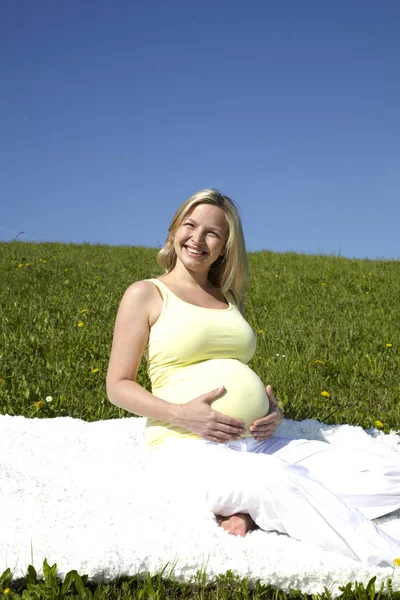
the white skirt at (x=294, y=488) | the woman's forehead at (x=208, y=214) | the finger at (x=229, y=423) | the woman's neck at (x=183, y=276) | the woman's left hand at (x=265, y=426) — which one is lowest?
the white skirt at (x=294, y=488)

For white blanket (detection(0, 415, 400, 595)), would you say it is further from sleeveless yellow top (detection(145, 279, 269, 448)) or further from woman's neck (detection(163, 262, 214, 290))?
woman's neck (detection(163, 262, 214, 290))

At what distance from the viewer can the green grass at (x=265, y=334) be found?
4680 mm

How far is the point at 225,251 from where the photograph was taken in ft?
11.2

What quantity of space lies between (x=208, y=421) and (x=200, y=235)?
0.93 m

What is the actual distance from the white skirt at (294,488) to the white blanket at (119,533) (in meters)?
0.06

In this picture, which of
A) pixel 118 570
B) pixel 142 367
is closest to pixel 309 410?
pixel 142 367

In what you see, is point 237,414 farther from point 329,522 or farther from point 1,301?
point 1,301

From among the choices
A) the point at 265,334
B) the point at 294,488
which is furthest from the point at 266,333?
the point at 294,488

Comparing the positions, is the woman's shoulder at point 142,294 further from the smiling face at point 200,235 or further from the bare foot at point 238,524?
the bare foot at point 238,524

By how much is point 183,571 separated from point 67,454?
1.36 m

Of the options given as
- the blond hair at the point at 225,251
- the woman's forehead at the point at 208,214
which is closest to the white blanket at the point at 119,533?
the blond hair at the point at 225,251

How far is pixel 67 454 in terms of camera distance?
144 inches

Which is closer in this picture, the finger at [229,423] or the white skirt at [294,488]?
the white skirt at [294,488]

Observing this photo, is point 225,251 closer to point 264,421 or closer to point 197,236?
point 197,236
